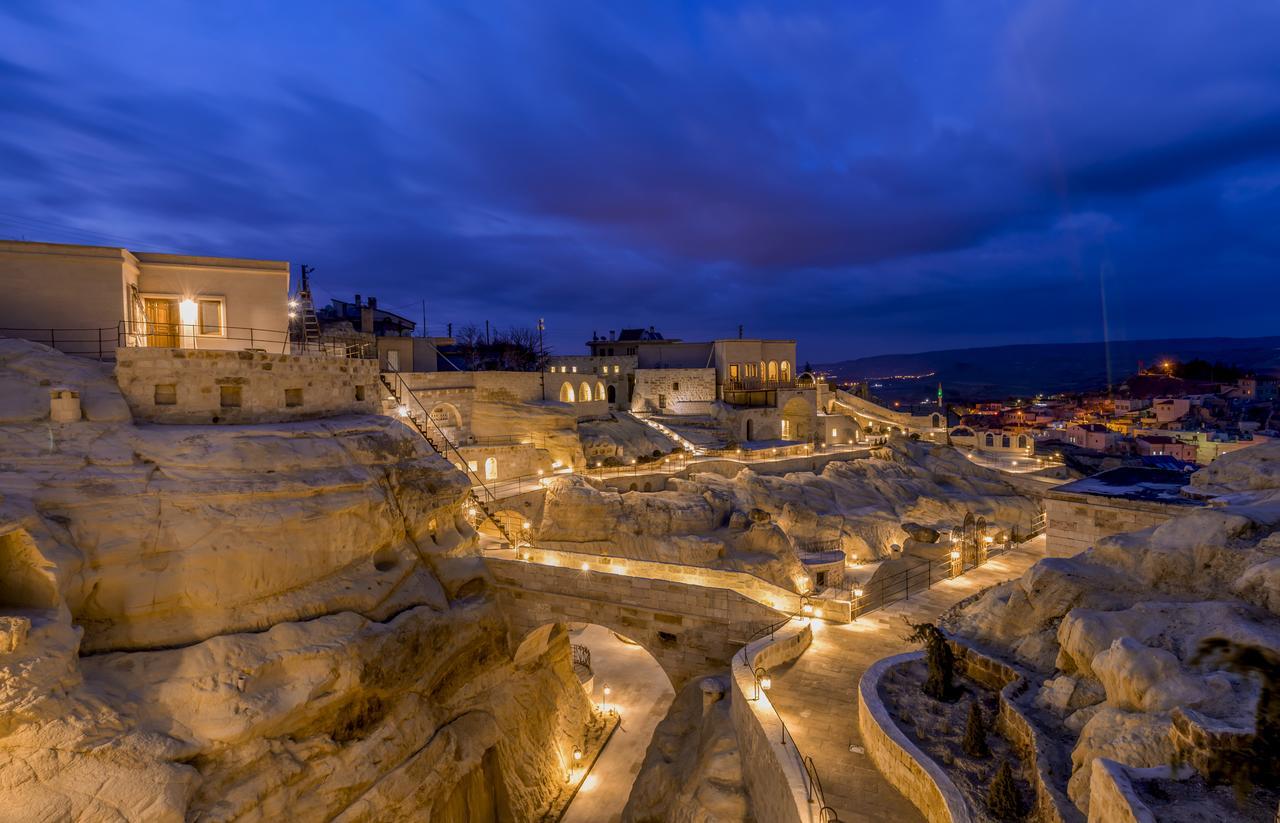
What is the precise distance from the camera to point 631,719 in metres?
25.1

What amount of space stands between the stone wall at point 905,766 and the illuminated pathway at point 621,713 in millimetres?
12103

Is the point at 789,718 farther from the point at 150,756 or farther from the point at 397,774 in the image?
the point at 150,756

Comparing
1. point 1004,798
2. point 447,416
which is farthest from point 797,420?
point 1004,798

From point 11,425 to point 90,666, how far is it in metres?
6.34

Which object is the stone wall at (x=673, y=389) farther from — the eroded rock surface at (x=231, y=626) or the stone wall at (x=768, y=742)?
Result: the stone wall at (x=768, y=742)

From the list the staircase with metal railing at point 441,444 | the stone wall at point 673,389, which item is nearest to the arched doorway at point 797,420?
the stone wall at point 673,389

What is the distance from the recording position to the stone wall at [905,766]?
8273 millimetres

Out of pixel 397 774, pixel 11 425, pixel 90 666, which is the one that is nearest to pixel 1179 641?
pixel 397 774

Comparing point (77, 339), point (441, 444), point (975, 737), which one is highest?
point (77, 339)

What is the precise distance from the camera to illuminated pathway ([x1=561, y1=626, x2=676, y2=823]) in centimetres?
2059

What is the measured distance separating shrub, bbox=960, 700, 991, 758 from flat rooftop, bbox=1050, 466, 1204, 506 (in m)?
9.14

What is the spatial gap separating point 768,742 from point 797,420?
41.2 m

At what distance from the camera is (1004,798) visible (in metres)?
8.06

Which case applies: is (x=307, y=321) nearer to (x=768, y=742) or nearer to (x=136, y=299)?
(x=136, y=299)
